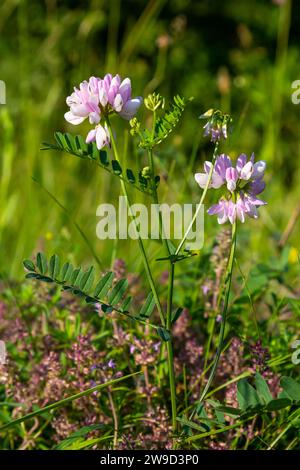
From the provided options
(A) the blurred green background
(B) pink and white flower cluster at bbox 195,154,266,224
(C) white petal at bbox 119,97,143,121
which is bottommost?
(B) pink and white flower cluster at bbox 195,154,266,224

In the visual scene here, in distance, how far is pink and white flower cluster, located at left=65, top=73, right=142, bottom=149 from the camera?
1.14 metres

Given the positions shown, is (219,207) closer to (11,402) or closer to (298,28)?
(11,402)

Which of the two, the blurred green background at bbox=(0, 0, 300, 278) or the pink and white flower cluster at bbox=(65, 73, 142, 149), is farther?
the blurred green background at bbox=(0, 0, 300, 278)

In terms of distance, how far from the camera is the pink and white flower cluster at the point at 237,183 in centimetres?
114

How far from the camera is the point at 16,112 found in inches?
159

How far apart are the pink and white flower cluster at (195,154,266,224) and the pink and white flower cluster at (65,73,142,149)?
0.15 m

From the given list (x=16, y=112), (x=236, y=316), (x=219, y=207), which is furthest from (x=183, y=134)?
(x=219, y=207)

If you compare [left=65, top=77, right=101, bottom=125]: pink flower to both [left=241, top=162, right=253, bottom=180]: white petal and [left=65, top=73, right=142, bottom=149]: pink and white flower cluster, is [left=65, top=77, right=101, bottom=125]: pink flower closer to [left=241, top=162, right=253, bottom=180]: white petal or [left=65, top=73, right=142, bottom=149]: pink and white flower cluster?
[left=65, top=73, right=142, bottom=149]: pink and white flower cluster

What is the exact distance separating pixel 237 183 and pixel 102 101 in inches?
9.3

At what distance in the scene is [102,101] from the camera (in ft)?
3.73

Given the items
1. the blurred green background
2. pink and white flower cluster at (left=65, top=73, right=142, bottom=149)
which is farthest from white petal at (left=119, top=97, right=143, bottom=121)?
the blurred green background

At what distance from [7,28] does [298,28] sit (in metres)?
1.98

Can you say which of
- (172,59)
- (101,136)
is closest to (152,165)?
(101,136)

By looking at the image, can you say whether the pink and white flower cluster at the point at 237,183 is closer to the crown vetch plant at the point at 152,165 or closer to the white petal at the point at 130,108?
the crown vetch plant at the point at 152,165
